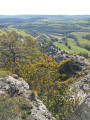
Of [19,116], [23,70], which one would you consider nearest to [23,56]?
[23,70]

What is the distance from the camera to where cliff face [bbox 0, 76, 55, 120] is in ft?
37.7

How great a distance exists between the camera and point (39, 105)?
45.7ft

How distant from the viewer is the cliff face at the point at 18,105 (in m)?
11.5

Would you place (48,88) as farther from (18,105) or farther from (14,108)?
(14,108)

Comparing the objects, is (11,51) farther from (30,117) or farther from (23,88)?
(30,117)

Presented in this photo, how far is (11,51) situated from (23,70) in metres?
9.23

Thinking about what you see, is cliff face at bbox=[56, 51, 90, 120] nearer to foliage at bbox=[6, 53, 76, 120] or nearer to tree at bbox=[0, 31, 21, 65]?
foliage at bbox=[6, 53, 76, 120]

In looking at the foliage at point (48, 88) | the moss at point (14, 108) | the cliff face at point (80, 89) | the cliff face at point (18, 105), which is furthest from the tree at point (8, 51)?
the moss at point (14, 108)

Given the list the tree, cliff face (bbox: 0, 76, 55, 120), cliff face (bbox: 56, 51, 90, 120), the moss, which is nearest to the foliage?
cliff face (bbox: 56, 51, 90, 120)

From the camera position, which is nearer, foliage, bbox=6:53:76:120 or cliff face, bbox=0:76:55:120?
cliff face, bbox=0:76:55:120

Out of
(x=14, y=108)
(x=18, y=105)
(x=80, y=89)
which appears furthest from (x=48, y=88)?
(x=14, y=108)

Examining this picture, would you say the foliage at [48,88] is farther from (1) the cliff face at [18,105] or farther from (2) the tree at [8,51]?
(2) the tree at [8,51]

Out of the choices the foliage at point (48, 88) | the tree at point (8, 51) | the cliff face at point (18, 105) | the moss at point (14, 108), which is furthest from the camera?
the tree at point (8, 51)

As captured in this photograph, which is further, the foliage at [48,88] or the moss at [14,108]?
the foliage at [48,88]
